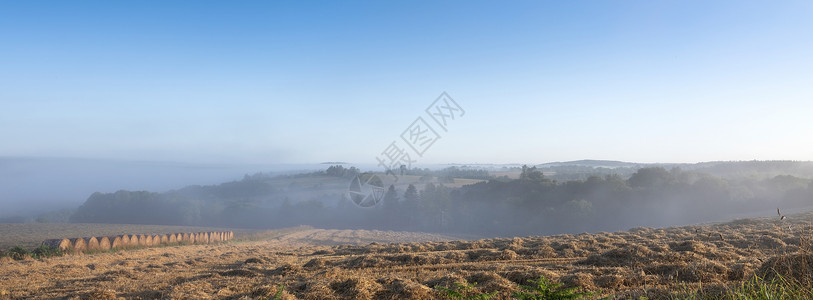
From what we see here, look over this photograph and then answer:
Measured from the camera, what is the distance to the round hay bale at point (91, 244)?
2273cm

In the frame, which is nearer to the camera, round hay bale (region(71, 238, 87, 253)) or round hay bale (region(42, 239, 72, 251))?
round hay bale (region(42, 239, 72, 251))

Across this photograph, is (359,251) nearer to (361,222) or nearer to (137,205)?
(361,222)

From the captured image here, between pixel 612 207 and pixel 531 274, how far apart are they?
5056 cm

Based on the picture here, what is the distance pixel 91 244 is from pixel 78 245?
1.21 metres

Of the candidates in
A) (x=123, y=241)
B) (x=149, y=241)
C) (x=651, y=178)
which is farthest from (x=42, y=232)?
(x=651, y=178)

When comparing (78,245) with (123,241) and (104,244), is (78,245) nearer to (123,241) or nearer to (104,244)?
(104,244)

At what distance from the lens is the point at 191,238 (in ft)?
112

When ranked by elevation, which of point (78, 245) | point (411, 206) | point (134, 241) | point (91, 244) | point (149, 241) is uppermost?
point (78, 245)

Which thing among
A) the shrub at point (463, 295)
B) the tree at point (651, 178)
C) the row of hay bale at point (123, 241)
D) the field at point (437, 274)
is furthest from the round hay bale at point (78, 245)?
the tree at point (651, 178)

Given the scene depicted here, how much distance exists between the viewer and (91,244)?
2309 cm

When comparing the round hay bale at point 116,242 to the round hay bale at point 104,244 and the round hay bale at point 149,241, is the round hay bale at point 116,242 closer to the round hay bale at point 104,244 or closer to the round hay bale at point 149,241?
the round hay bale at point 104,244

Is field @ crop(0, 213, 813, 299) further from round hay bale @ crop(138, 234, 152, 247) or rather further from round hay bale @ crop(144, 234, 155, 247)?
round hay bale @ crop(144, 234, 155, 247)

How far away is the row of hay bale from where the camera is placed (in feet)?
70.6

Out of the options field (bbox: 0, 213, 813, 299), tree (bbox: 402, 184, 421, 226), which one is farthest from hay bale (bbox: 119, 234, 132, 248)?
tree (bbox: 402, 184, 421, 226)
